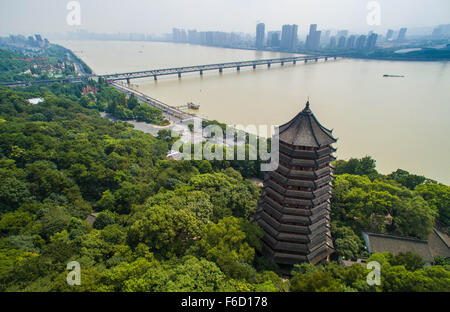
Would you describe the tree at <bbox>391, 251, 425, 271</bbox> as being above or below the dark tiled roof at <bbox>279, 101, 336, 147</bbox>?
below

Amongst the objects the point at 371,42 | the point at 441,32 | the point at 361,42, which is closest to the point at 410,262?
the point at 371,42

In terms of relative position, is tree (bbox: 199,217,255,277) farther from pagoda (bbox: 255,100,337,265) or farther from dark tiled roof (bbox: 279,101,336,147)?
dark tiled roof (bbox: 279,101,336,147)

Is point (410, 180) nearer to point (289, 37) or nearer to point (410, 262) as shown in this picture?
point (410, 262)

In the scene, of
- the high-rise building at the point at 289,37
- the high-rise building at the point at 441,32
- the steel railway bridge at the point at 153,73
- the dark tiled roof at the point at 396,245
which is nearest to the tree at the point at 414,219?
the dark tiled roof at the point at 396,245

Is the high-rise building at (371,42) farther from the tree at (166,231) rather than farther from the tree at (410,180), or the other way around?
the tree at (166,231)

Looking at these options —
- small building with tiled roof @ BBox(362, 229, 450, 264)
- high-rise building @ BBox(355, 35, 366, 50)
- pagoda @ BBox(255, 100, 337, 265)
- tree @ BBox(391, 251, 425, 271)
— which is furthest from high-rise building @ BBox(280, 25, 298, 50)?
tree @ BBox(391, 251, 425, 271)
